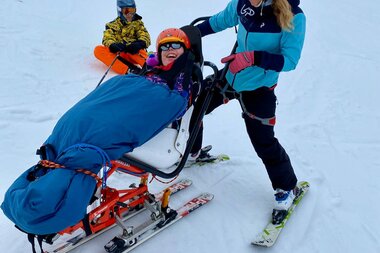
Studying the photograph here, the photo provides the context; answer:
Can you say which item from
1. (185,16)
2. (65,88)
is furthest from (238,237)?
(185,16)

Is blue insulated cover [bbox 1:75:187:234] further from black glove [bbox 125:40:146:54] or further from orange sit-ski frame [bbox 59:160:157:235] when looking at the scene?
black glove [bbox 125:40:146:54]

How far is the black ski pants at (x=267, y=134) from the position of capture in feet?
10.2

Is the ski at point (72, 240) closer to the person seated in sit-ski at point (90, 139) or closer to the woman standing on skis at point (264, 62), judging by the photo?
the person seated in sit-ski at point (90, 139)

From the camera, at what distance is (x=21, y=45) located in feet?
20.5

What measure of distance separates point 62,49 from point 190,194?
3.96 meters

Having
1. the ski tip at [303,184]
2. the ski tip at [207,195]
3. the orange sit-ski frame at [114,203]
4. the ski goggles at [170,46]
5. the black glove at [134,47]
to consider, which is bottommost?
the ski tip at [303,184]

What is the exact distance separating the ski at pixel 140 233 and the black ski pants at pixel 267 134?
26.3 inches

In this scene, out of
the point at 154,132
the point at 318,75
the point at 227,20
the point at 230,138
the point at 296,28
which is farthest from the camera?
the point at 318,75

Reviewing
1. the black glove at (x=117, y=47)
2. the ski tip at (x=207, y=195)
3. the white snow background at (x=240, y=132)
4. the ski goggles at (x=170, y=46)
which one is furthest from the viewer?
the black glove at (x=117, y=47)

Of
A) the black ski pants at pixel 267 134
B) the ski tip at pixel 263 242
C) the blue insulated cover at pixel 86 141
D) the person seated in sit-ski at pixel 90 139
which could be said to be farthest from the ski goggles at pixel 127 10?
the ski tip at pixel 263 242

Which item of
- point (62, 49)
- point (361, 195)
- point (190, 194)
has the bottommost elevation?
point (361, 195)

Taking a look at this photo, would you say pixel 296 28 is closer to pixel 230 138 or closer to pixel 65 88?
pixel 230 138

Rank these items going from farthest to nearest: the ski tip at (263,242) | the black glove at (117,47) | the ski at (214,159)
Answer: the black glove at (117,47), the ski at (214,159), the ski tip at (263,242)

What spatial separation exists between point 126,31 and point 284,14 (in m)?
3.59
